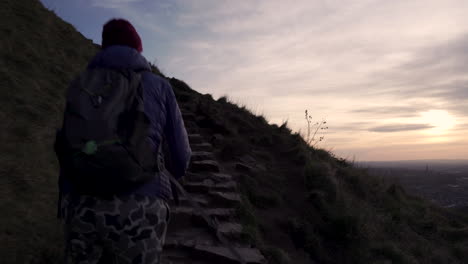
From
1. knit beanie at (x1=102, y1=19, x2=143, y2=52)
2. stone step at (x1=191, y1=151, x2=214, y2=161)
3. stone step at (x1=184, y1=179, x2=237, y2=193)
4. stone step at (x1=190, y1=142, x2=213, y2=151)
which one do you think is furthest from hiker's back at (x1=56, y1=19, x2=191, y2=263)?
stone step at (x1=190, y1=142, x2=213, y2=151)

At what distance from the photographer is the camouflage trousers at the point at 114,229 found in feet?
5.71

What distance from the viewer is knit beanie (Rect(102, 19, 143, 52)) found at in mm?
2096

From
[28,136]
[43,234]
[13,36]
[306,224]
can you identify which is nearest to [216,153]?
[306,224]

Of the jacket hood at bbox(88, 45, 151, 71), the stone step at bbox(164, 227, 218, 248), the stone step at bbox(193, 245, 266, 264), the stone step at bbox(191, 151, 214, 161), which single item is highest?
the jacket hood at bbox(88, 45, 151, 71)

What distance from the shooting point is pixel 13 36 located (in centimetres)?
765

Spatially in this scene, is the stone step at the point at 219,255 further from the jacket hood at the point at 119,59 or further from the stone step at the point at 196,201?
the jacket hood at the point at 119,59

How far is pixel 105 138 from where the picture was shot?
5.38 ft

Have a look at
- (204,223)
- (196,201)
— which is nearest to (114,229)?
(204,223)

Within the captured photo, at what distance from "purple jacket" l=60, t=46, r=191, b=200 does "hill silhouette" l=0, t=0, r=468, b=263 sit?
2104mm

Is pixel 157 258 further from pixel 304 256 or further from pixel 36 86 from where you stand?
pixel 36 86

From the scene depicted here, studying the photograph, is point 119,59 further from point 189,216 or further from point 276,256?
point 276,256

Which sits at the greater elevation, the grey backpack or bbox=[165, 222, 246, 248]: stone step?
the grey backpack

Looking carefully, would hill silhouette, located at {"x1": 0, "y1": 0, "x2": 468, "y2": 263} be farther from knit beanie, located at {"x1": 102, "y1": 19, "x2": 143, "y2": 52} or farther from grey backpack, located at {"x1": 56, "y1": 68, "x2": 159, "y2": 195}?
knit beanie, located at {"x1": 102, "y1": 19, "x2": 143, "y2": 52}

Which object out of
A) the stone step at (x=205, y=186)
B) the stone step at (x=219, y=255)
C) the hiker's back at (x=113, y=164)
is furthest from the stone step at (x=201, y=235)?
the hiker's back at (x=113, y=164)
